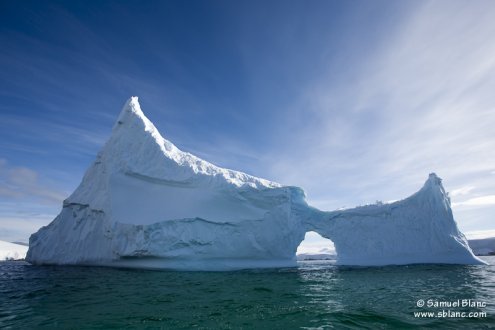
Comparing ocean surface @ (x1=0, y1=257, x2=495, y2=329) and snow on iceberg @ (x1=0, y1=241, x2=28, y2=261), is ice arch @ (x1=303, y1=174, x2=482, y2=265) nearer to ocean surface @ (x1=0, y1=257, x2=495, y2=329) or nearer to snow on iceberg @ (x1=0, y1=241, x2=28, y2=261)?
ocean surface @ (x1=0, y1=257, x2=495, y2=329)

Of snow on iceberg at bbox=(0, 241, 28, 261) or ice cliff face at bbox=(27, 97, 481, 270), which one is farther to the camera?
snow on iceberg at bbox=(0, 241, 28, 261)

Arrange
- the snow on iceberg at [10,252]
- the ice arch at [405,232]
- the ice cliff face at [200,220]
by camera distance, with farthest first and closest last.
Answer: the snow on iceberg at [10,252], the ice arch at [405,232], the ice cliff face at [200,220]

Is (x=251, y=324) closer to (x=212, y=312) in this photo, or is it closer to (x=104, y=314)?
(x=212, y=312)

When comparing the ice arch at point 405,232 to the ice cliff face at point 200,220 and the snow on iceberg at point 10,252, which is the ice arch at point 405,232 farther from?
the snow on iceberg at point 10,252

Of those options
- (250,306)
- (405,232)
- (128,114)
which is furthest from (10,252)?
(405,232)

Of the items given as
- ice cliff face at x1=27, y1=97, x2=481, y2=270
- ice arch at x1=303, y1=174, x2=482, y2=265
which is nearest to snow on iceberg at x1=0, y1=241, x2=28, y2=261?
ice cliff face at x1=27, y1=97, x2=481, y2=270

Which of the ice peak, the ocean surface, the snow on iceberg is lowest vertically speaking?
the ocean surface

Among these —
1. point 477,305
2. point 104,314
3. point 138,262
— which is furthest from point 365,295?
point 138,262

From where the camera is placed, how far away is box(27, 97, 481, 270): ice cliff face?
792 inches

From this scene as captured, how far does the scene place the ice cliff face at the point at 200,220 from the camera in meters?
20.1

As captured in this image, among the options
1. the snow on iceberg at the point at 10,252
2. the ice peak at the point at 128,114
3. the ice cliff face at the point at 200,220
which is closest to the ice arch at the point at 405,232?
the ice cliff face at the point at 200,220

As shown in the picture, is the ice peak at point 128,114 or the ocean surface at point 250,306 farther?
the ice peak at point 128,114

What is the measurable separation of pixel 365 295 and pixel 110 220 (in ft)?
57.0

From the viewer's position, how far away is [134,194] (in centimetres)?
2208
